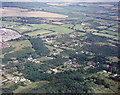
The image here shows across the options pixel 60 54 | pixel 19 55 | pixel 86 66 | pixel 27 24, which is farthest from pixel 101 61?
pixel 27 24

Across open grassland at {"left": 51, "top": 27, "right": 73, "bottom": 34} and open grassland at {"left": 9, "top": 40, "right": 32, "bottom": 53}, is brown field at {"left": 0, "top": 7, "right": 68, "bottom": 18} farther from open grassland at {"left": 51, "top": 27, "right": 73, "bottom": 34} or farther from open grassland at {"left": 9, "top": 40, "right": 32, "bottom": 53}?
open grassland at {"left": 9, "top": 40, "right": 32, "bottom": 53}

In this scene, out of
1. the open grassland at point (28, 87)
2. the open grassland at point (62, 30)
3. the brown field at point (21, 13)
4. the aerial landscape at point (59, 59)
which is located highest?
the brown field at point (21, 13)

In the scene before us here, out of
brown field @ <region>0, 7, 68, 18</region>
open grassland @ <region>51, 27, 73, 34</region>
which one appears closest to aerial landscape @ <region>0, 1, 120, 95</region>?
open grassland @ <region>51, 27, 73, 34</region>

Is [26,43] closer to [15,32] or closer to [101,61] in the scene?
[15,32]

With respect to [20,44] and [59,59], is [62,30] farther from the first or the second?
[59,59]

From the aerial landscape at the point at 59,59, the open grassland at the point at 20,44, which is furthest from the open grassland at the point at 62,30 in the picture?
the open grassland at the point at 20,44

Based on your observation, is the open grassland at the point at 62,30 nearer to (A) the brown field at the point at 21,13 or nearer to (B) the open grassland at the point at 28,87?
(A) the brown field at the point at 21,13

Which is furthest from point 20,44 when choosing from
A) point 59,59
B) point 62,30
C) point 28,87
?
point 28,87


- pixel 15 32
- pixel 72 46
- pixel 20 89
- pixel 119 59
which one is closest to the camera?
pixel 20 89

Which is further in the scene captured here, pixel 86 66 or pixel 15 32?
pixel 15 32

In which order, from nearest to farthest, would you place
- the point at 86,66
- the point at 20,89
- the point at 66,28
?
the point at 20,89 → the point at 86,66 → the point at 66,28

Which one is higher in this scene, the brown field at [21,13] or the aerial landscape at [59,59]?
the brown field at [21,13]
